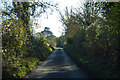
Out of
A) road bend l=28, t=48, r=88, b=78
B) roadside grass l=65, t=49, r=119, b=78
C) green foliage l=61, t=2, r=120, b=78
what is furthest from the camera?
road bend l=28, t=48, r=88, b=78

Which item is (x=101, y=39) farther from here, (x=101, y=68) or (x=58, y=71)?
(x=58, y=71)

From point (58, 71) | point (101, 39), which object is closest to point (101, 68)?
point (101, 39)

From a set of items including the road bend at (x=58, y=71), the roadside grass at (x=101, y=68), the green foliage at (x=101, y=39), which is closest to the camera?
the roadside grass at (x=101, y=68)

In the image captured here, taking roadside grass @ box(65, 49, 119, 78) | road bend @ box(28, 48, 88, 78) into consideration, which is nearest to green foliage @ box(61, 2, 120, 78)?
roadside grass @ box(65, 49, 119, 78)

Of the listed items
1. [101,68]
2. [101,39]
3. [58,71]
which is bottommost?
[58,71]

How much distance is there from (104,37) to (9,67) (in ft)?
21.0

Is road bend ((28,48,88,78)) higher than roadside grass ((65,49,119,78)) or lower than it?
lower

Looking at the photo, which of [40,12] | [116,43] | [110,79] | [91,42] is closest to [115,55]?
[116,43]

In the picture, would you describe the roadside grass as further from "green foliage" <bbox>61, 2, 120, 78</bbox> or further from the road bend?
the road bend

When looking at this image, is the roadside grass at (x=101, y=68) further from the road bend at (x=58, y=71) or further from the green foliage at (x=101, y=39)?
the road bend at (x=58, y=71)

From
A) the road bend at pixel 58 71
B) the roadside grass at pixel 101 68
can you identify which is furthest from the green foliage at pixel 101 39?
the road bend at pixel 58 71

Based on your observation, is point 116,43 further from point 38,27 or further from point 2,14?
point 38,27

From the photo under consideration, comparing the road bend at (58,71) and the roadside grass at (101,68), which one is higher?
the roadside grass at (101,68)

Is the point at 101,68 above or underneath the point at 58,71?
above
